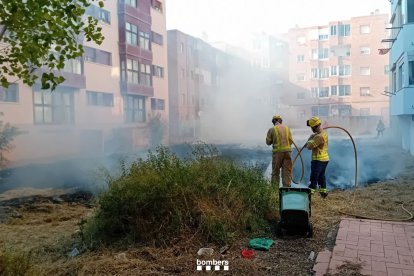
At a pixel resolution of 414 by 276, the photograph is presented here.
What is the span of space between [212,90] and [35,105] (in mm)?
25299

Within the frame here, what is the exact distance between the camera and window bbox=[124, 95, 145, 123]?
84.3 feet

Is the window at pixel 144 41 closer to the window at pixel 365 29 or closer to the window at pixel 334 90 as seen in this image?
the window at pixel 334 90

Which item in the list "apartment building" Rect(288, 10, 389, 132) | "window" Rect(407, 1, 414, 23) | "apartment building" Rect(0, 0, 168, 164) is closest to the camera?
"window" Rect(407, 1, 414, 23)

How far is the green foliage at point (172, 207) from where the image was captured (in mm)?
4586

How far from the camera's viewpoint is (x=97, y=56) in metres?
22.9

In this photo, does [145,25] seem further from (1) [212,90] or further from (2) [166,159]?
(2) [166,159]

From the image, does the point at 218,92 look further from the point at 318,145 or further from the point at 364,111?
the point at 318,145

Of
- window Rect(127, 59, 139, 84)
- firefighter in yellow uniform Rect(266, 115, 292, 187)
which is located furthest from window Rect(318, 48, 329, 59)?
firefighter in yellow uniform Rect(266, 115, 292, 187)

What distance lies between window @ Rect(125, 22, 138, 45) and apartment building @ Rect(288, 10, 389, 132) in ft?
94.3

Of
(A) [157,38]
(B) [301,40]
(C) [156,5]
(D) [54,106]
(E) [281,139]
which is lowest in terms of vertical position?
(E) [281,139]

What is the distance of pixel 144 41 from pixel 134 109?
5150 mm

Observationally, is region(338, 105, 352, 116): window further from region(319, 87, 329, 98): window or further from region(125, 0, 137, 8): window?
region(125, 0, 137, 8): window

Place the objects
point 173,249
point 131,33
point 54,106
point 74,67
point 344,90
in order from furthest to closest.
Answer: point 344,90, point 131,33, point 74,67, point 54,106, point 173,249

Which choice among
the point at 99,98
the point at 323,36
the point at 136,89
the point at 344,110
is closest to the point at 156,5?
the point at 136,89
